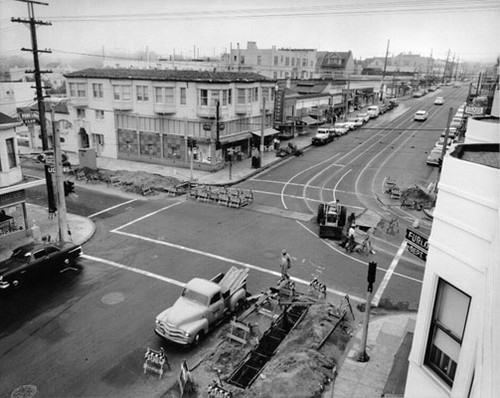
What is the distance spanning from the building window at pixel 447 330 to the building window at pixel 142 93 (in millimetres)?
39544

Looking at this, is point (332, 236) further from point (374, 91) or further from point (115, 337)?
point (374, 91)

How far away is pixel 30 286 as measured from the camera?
18391mm

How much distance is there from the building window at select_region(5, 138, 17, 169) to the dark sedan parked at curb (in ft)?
17.2

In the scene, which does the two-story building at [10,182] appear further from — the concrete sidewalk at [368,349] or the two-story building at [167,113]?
the two-story building at [167,113]

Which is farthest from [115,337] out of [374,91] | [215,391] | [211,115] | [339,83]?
[374,91]

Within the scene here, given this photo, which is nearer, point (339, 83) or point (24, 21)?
point (24, 21)

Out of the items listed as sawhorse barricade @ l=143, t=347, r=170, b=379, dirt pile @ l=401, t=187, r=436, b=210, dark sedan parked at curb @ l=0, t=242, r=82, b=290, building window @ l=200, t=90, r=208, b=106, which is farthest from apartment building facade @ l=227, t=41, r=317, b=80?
sawhorse barricade @ l=143, t=347, r=170, b=379


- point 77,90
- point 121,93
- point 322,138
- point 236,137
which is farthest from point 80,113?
point 322,138

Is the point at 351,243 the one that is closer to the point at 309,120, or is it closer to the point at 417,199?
the point at 417,199

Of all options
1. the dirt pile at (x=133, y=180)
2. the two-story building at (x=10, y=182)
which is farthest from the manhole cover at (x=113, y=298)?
the dirt pile at (x=133, y=180)

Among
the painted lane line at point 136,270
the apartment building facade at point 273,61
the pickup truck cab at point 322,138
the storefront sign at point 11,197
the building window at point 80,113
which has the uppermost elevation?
the apartment building facade at point 273,61

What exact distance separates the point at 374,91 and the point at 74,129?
76.2 metres

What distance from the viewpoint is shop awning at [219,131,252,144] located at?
40.8m

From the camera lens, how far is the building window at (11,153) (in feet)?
71.7
